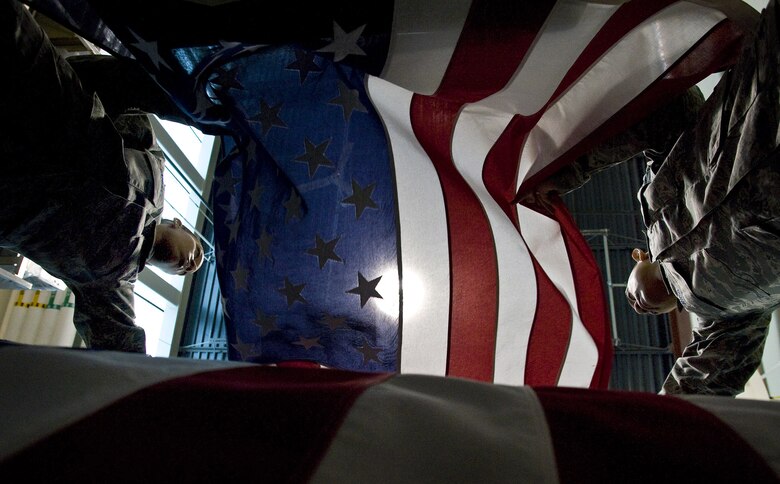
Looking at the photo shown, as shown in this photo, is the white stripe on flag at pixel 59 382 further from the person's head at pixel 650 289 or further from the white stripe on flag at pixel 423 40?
the person's head at pixel 650 289

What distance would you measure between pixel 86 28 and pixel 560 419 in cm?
153

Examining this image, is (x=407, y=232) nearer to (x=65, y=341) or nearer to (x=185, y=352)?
(x=65, y=341)

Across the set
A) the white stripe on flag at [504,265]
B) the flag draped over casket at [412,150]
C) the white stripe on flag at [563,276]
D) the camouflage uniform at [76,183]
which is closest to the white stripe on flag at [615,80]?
the flag draped over casket at [412,150]

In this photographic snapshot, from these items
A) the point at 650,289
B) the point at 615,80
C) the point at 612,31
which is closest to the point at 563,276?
the point at 650,289

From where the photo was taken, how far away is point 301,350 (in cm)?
214

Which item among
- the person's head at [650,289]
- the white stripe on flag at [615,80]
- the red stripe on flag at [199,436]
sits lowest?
the red stripe on flag at [199,436]

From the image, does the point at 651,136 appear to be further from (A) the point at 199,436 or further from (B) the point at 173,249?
(B) the point at 173,249

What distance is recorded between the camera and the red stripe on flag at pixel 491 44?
1504 millimetres

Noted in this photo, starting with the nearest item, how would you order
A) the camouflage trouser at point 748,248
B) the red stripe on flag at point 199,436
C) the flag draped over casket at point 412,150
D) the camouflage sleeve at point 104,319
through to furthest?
1. the red stripe on flag at point 199,436
2. the camouflage trouser at point 748,248
3. the flag draped over casket at point 412,150
4. the camouflage sleeve at point 104,319

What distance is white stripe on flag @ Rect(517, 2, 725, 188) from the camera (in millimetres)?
1478

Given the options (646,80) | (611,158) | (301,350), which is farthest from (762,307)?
(301,350)

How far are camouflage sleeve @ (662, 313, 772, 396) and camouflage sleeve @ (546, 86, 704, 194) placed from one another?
0.56 metres

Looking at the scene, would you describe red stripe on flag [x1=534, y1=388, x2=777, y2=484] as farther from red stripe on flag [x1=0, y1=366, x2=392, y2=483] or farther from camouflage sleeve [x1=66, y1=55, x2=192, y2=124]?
camouflage sleeve [x1=66, y1=55, x2=192, y2=124]

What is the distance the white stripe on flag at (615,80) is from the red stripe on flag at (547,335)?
0.51m
